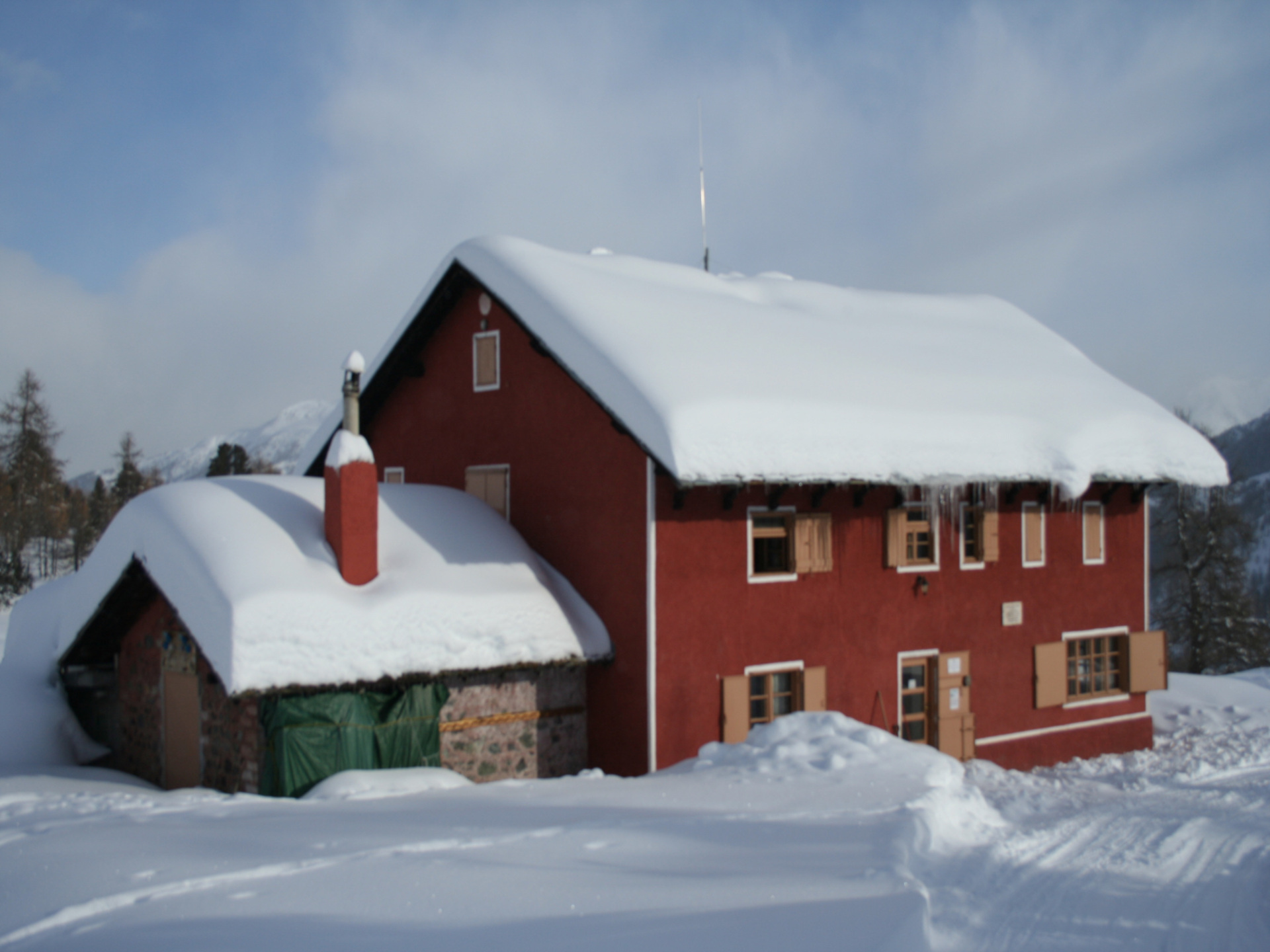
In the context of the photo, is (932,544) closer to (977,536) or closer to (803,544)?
(977,536)

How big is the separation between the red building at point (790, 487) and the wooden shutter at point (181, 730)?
→ 14.2 ft

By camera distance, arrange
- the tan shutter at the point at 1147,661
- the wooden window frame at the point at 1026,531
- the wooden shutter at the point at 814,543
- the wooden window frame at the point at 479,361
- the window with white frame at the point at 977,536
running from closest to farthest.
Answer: the wooden shutter at the point at 814,543 < the wooden window frame at the point at 479,361 < the window with white frame at the point at 977,536 < the wooden window frame at the point at 1026,531 < the tan shutter at the point at 1147,661

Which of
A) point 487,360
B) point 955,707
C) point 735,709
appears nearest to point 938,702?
point 955,707

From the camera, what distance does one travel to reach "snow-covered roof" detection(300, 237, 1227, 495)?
37.1 ft

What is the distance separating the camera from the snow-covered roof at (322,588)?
1002 cm

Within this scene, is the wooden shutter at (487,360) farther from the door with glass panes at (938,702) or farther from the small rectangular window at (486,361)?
the door with glass panes at (938,702)

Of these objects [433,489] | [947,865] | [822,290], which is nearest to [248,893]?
[947,865]

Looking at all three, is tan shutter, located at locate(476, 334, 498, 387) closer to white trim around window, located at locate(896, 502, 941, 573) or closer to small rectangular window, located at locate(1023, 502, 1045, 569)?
white trim around window, located at locate(896, 502, 941, 573)

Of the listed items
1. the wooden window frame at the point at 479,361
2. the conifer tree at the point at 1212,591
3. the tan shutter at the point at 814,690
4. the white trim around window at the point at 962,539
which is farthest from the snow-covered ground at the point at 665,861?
the conifer tree at the point at 1212,591

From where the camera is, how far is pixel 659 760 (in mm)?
11516

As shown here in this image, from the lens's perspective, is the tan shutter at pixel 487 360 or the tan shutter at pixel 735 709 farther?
the tan shutter at pixel 487 360

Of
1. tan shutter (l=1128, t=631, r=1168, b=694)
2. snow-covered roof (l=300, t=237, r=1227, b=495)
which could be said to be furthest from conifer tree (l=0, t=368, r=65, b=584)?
tan shutter (l=1128, t=631, r=1168, b=694)

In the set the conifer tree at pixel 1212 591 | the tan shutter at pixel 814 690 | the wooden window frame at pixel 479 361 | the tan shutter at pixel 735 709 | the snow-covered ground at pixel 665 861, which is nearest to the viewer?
the snow-covered ground at pixel 665 861

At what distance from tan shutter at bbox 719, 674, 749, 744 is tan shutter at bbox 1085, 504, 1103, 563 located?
6.80 metres
